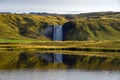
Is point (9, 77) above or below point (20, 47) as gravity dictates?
above

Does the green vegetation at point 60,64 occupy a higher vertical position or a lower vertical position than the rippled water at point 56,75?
lower

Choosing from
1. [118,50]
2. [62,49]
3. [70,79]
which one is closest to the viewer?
[70,79]

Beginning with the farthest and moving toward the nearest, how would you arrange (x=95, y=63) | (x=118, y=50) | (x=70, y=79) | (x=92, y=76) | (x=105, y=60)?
(x=118, y=50)
(x=105, y=60)
(x=95, y=63)
(x=92, y=76)
(x=70, y=79)

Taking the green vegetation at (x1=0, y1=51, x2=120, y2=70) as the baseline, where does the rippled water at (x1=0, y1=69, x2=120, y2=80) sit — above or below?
above

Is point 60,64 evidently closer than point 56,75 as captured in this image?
No

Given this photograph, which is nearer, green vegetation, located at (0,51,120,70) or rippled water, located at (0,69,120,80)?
rippled water, located at (0,69,120,80)

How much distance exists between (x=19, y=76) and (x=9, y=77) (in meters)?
1.92

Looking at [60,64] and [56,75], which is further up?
[56,75]

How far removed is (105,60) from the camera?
87875mm

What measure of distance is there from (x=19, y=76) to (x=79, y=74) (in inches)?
385

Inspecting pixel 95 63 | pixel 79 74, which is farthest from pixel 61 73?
pixel 95 63

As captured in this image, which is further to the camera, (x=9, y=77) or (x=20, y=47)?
(x=20, y=47)

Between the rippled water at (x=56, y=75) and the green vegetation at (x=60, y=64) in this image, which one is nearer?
the rippled water at (x=56, y=75)

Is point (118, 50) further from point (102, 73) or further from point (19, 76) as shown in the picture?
point (19, 76)
